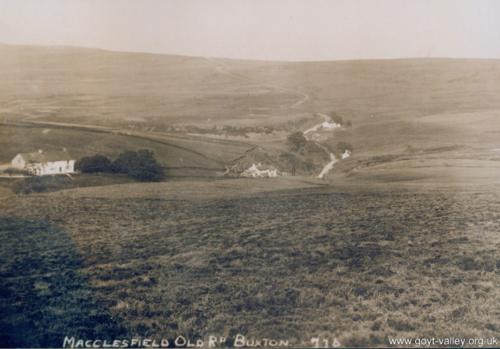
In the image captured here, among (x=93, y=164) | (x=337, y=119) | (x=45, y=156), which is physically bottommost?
(x=93, y=164)

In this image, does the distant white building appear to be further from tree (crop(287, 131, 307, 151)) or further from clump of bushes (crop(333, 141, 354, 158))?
clump of bushes (crop(333, 141, 354, 158))

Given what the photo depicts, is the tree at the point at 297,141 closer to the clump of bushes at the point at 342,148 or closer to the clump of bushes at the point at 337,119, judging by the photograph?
the clump of bushes at the point at 342,148

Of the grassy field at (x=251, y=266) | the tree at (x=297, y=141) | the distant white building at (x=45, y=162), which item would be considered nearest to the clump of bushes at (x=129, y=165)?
the distant white building at (x=45, y=162)

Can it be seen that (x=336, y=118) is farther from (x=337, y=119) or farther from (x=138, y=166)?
(x=138, y=166)

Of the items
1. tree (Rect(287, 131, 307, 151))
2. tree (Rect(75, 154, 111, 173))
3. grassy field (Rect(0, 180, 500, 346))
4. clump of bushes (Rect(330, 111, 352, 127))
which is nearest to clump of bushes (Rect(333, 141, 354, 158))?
clump of bushes (Rect(330, 111, 352, 127))

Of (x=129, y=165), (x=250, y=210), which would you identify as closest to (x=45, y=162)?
(x=129, y=165)

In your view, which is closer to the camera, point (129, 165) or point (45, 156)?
point (45, 156)
